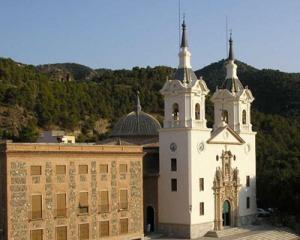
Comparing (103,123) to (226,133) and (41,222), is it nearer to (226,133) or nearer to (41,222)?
(226,133)

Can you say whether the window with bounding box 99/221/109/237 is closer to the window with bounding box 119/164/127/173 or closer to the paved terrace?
the window with bounding box 119/164/127/173

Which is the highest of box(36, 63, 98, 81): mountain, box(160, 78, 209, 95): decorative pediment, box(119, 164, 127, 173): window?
box(36, 63, 98, 81): mountain

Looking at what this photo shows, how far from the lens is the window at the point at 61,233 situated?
33.5m

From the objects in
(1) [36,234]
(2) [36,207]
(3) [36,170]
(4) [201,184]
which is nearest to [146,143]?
(4) [201,184]

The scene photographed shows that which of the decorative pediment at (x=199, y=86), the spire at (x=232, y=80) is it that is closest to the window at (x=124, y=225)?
the decorative pediment at (x=199, y=86)

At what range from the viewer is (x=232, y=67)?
4903 cm

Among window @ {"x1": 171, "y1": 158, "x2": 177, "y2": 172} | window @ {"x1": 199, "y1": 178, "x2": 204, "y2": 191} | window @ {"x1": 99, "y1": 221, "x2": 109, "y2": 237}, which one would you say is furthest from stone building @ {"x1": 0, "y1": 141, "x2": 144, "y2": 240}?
window @ {"x1": 199, "y1": 178, "x2": 204, "y2": 191}

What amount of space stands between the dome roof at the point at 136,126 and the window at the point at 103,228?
37.8 ft

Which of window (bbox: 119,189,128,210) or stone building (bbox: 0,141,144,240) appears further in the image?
window (bbox: 119,189,128,210)

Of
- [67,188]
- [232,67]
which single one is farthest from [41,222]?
[232,67]

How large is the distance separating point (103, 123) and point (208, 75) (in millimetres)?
41806

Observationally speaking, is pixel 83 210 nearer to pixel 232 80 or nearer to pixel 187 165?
pixel 187 165

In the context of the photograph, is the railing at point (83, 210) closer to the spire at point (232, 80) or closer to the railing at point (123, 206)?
the railing at point (123, 206)

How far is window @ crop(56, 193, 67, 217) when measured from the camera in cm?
3353
